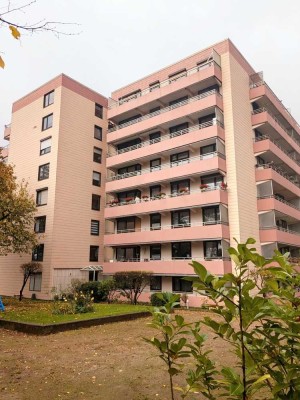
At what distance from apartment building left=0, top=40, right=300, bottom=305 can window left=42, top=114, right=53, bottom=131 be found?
0.50ft

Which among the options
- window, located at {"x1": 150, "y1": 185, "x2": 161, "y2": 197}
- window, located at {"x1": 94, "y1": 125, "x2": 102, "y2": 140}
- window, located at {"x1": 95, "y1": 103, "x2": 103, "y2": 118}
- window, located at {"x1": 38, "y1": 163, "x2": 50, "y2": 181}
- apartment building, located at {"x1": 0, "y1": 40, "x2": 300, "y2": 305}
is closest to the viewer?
apartment building, located at {"x1": 0, "y1": 40, "x2": 300, "y2": 305}

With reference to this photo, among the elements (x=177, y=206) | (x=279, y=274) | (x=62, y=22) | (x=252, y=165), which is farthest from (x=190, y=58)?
(x=279, y=274)

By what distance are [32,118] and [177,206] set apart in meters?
20.2

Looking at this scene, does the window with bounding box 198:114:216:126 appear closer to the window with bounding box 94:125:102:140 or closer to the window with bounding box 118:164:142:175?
the window with bounding box 118:164:142:175

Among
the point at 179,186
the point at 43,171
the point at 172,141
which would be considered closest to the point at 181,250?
the point at 179,186

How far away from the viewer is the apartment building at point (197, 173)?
26.4 metres

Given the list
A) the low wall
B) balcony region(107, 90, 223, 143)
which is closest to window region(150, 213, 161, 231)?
balcony region(107, 90, 223, 143)

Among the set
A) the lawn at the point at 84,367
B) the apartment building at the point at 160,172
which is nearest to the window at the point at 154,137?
the apartment building at the point at 160,172

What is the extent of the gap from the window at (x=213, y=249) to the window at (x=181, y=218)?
258 cm

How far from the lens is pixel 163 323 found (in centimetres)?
289

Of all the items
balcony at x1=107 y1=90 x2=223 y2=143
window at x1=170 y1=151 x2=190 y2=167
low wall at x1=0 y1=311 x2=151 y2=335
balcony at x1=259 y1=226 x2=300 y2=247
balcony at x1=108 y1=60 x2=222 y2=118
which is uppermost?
balcony at x1=108 y1=60 x2=222 y2=118

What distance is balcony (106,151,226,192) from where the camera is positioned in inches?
1042

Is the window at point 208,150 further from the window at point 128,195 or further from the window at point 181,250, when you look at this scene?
the window at point 128,195

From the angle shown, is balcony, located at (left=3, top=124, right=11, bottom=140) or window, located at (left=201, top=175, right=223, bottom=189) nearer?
window, located at (left=201, top=175, right=223, bottom=189)
